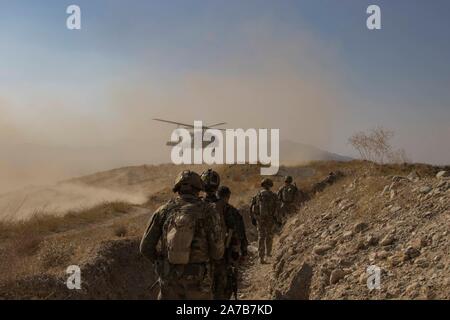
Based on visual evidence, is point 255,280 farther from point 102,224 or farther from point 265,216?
point 102,224

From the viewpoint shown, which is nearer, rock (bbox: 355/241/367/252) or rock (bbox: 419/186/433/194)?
rock (bbox: 355/241/367/252)

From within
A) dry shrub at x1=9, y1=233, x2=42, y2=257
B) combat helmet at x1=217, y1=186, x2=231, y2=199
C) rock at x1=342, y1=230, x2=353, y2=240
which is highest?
combat helmet at x1=217, y1=186, x2=231, y2=199

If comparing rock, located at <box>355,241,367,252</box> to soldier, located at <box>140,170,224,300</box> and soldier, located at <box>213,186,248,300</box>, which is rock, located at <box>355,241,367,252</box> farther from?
soldier, located at <box>140,170,224,300</box>

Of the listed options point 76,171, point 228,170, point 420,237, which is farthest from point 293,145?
point 420,237

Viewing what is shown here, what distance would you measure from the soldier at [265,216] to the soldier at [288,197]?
3.27 metres

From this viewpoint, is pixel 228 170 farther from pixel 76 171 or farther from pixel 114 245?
pixel 76 171

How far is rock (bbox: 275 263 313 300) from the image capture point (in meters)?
8.79

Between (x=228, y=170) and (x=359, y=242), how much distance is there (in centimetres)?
3025

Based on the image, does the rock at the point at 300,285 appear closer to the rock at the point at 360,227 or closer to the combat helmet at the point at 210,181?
the rock at the point at 360,227

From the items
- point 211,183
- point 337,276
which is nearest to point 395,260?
point 337,276

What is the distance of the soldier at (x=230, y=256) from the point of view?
7.12 meters

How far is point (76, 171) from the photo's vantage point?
75.9m

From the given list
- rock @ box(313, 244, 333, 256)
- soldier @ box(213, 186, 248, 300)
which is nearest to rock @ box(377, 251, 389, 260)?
rock @ box(313, 244, 333, 256)

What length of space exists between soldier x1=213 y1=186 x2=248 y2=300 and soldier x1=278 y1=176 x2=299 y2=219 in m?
9.07
